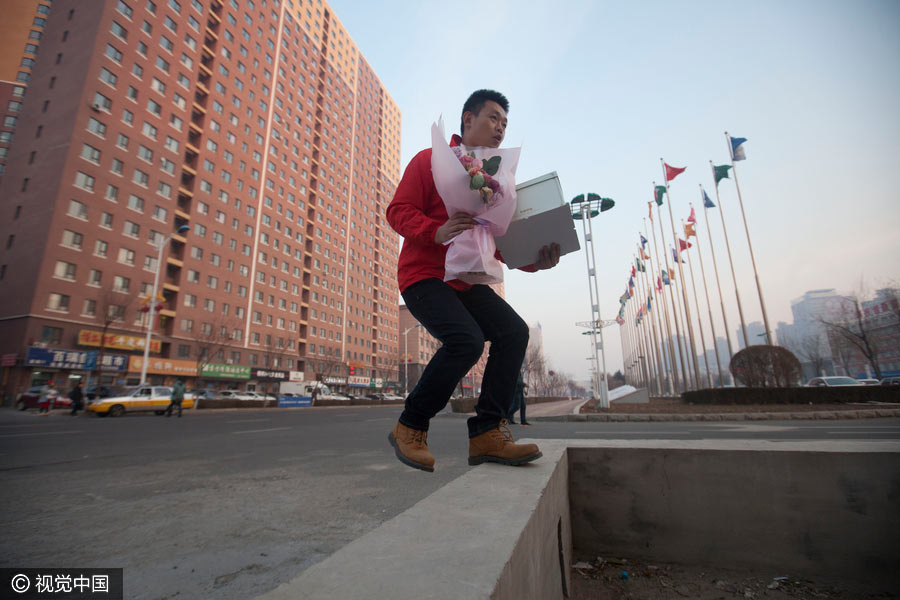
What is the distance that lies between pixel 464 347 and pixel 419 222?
0.64 m

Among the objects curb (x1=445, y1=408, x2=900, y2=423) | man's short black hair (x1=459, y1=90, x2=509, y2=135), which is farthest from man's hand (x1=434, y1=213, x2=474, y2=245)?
curb (x1=445, y1=408, x2=900, y2=423)

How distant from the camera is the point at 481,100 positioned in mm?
2346

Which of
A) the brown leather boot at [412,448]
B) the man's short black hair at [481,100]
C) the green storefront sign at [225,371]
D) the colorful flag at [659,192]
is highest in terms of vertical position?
the colorful flag at [659,192]

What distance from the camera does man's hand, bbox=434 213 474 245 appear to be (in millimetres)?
1790

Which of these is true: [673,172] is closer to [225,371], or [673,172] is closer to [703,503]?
[703,503]

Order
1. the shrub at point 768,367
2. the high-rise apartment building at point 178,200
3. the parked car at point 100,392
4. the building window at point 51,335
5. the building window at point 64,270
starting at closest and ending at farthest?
the shrub at point 768,367
the parked car at point 100,392
the building window at point 51,335
the building window at point 64,270
the high-rise apartment building at point 178,200

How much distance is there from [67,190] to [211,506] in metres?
36.0

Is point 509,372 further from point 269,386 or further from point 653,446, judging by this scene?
point 269,386

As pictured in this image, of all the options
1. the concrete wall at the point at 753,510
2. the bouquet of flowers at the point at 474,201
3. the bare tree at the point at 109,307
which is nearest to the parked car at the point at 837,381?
the concrete wall at the point at 753,510

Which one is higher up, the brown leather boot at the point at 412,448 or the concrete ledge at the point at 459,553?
the brown leather boot at the point at 412,448

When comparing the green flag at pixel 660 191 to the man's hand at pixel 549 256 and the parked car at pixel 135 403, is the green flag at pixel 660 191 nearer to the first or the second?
the man's hand at pixel 549 256

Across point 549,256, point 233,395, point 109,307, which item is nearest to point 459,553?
point 549,256

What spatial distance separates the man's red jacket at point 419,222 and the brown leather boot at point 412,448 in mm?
732

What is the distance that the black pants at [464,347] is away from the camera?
1887 millimetres
